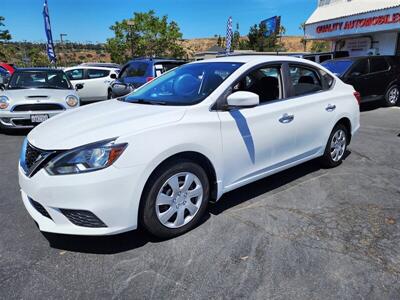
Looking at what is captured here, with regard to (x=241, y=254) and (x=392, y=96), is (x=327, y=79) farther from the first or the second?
(x=392, y=96)

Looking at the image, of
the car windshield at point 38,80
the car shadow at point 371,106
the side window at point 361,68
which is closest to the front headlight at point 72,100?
the car windshield at point 38,80

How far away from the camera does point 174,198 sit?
3.08 m

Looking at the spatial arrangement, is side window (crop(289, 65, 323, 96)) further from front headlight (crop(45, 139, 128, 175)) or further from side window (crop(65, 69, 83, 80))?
side window (crop(65, 69, 83, 80))

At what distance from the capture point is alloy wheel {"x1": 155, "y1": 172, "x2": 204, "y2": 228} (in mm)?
3010

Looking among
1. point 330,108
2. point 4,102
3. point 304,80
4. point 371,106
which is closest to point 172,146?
point 304,80

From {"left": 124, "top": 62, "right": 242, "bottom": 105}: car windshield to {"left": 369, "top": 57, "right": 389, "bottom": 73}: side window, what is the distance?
862 centimetres

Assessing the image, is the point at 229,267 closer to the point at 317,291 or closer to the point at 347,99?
the point at 317,291

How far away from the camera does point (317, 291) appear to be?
2.47m

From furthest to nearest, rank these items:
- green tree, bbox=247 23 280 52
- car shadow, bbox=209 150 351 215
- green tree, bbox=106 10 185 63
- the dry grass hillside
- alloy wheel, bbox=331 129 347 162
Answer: the dry grass hillside < green tree, bbox=247 23 280 52 < green tree, bbox=106 10 185 63 < alloy wheel, bbox=331 129 347 162 < car shadow, bbox=209 150 351 215

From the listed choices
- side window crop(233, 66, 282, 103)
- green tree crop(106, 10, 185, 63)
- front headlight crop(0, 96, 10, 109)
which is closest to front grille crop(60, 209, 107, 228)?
side window crop(233, 66, 282, 103)

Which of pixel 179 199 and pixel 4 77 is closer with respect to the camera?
pixel 179 199

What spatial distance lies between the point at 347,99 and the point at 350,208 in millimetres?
1883

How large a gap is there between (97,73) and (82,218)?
12186 mm

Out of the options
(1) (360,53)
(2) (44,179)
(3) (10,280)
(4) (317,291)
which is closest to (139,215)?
(2) (44,179)
